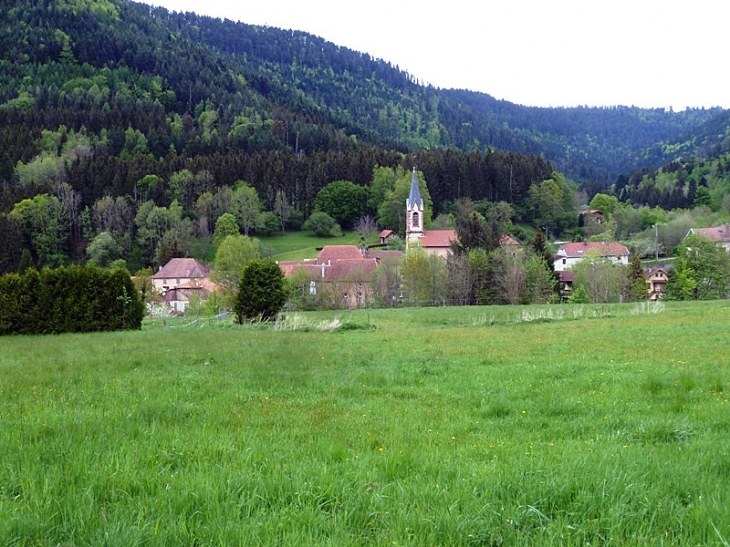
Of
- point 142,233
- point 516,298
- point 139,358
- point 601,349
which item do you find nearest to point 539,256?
point 516,298

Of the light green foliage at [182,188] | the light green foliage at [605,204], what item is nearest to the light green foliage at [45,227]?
the light green foliage at [182,188]

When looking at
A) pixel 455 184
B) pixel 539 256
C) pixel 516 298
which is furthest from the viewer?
pixel 455 184

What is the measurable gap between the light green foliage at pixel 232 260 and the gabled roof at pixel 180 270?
1589 cm

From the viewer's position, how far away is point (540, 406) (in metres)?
7.46

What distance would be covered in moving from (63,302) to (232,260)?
125 ft

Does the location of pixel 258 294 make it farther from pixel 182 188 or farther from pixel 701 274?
pixel 182 188

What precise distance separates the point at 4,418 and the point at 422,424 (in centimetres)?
529

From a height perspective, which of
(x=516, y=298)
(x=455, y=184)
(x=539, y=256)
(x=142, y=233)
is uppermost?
(x=455, y=184)

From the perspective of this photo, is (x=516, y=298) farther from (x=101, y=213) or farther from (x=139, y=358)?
(x=101, y=213)

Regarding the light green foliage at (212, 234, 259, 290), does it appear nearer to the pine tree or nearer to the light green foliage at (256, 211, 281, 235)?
the pine tree

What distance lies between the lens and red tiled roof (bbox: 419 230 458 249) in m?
92.9

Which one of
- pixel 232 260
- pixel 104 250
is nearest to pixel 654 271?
pixel 232 260

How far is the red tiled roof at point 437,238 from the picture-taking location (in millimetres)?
92875

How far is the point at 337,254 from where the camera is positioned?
275 feet
